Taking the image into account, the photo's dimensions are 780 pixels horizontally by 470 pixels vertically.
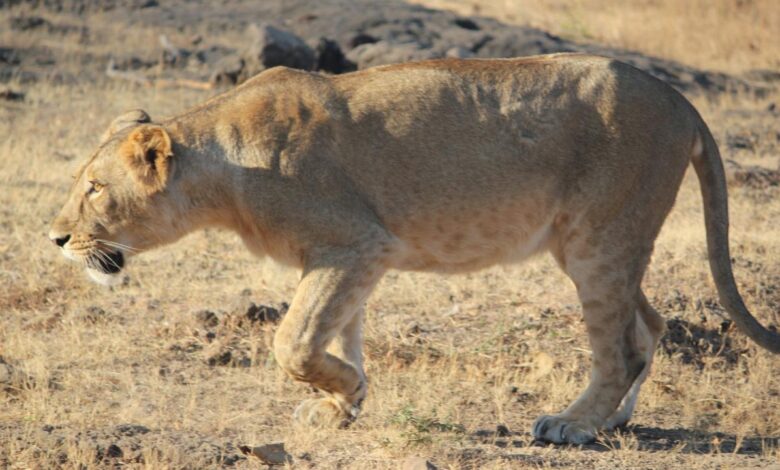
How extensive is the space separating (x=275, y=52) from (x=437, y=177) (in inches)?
370

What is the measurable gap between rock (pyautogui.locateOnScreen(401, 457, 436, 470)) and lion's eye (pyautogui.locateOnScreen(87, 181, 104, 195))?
183 cm

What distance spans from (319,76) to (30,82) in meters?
9.60

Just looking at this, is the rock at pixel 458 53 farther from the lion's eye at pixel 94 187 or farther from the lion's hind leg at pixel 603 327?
the lion's eye at pixel 94 187

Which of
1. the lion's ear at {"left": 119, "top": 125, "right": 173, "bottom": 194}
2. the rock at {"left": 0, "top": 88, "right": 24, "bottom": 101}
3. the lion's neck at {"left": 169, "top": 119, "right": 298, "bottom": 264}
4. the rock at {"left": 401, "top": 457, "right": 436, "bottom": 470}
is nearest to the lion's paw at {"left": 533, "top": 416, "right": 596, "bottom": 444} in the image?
the rock at {"left": 401, "top": 457, "right": 436, "bottom": 470}

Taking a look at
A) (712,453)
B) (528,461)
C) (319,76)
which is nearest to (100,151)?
(319,76)

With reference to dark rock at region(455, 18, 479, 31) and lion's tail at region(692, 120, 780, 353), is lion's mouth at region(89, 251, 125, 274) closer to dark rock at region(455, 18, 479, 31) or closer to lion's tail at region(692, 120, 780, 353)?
lion's tail at region(692, 120, 780, 353)

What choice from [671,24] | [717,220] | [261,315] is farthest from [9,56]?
[717,220]

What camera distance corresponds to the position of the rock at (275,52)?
14.6 meters

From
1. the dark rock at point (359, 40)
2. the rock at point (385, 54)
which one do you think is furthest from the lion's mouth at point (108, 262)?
the dark rock at point (359, 40)

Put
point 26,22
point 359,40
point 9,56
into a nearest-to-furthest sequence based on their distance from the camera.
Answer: point 9,56 → point 359,40 → point 26,22

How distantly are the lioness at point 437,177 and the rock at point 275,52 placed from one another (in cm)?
893

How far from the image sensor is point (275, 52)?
14734 millimetres

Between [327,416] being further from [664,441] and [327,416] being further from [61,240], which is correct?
[664,441]

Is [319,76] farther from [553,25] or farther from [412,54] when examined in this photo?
[553,25]
